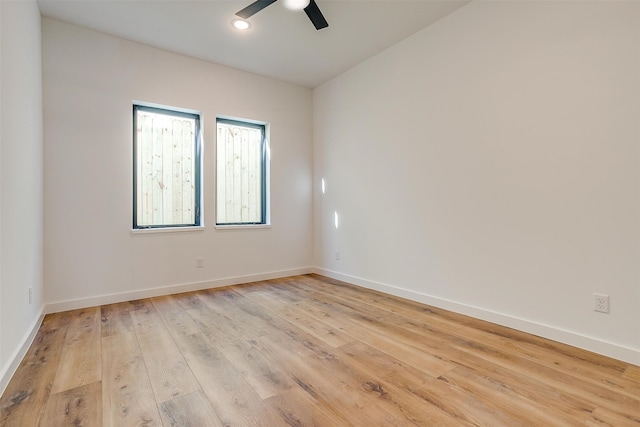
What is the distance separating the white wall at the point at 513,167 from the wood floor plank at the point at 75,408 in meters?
2.67

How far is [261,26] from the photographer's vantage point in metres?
3.05

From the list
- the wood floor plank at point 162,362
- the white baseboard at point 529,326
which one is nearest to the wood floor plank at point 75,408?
the wood floor plank at point 162,362

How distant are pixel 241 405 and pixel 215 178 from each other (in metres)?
2.89

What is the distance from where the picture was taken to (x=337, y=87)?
13.9 ft

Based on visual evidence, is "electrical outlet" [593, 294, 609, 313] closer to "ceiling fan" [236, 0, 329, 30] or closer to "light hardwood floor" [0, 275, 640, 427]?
"light hardwood floor" [0, 275, 640, 427]

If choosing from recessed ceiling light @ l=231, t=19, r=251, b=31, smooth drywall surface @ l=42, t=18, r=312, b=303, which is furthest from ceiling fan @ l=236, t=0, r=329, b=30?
smooth drywall surface @ l=42, t=18, r=312, b=303

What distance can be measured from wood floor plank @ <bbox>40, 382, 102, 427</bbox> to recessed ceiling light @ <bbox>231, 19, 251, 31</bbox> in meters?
3.03

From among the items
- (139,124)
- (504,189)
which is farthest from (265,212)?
(504,189)

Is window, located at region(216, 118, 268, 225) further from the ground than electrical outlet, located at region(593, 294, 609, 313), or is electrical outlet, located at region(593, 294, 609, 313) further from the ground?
window, located at region(216, 118, 268, 225)

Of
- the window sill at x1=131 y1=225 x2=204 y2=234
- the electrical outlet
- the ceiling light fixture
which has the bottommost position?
the electrical outlet

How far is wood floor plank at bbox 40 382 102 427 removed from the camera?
141cm

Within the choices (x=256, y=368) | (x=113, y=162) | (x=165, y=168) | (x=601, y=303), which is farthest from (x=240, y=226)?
(x=601, y=303)

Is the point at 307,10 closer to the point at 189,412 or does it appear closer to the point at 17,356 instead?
the point at 189,412

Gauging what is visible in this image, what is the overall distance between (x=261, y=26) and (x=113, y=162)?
6.60ft
